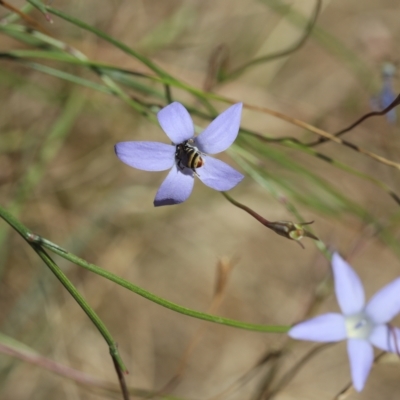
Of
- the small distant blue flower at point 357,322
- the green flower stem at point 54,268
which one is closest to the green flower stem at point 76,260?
the green flower stem at point 54,268

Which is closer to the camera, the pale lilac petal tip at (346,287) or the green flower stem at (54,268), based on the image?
the green flower stem at (54,268)

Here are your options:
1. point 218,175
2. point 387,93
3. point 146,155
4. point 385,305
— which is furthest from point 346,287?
point 387,93

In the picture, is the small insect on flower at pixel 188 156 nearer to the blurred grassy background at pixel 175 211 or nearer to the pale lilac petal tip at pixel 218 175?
the pale lilac petal tip at pixel 218 175

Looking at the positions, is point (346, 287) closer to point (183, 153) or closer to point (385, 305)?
point (385, 305)

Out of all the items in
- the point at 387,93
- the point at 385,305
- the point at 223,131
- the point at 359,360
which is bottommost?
the point at 359,360

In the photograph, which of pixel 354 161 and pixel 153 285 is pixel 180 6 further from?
pixel 153 285

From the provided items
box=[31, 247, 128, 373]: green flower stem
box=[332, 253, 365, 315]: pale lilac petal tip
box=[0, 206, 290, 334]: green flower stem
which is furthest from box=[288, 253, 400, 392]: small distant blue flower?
box=[31, 247, 128, 373]: green flower stem

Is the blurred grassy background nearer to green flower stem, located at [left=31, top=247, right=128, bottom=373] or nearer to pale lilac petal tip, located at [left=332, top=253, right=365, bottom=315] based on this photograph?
pale lilac petal tip, located at [left=332, top=253, right=365, bottom=315]

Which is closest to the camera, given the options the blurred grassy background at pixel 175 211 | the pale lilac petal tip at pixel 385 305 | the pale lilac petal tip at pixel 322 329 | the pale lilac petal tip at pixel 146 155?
the pale lilac petal tip at pixel 146 155
